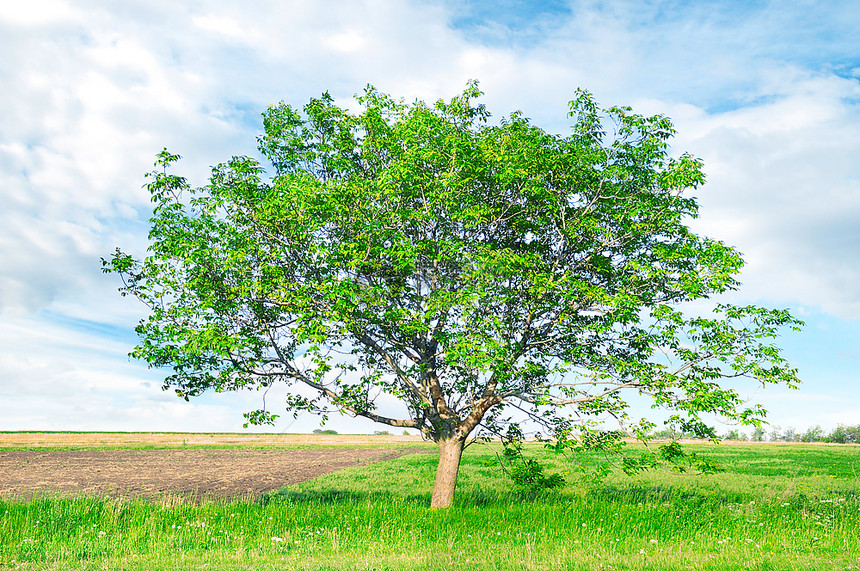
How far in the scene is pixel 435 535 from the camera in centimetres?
1401

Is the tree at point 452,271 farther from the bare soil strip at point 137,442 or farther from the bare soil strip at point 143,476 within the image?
the bare soil strip at point 137,442

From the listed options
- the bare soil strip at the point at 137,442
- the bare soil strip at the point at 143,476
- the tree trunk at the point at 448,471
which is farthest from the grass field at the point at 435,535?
the bare soil strip at the point at 137,442

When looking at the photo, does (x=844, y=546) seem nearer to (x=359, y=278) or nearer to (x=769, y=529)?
(x=769, y=529)

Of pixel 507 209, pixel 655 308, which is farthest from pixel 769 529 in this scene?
pixel 507 209

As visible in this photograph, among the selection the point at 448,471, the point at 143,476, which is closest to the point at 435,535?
the point at 448,471

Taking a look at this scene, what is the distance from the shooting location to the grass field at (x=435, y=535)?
439 inches

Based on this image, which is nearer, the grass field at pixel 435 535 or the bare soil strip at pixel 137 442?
the grass field at pixel 435 535

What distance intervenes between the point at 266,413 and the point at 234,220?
239 inches

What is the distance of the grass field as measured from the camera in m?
11.1

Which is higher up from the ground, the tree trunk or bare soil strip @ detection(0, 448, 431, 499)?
the tree trunk

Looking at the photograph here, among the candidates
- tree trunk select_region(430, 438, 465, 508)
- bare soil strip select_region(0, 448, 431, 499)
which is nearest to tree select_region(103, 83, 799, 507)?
tree trunk select_region(430, 438, 465, 508)

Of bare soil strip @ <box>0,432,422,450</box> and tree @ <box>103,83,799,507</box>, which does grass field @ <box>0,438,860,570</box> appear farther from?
bare soil strip @ <box>0,432,422,450</box>

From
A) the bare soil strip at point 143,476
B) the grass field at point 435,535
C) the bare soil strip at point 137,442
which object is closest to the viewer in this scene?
the grass field at point 435,535

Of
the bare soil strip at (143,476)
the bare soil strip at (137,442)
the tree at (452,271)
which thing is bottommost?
the bare soil strip at (137,442)
